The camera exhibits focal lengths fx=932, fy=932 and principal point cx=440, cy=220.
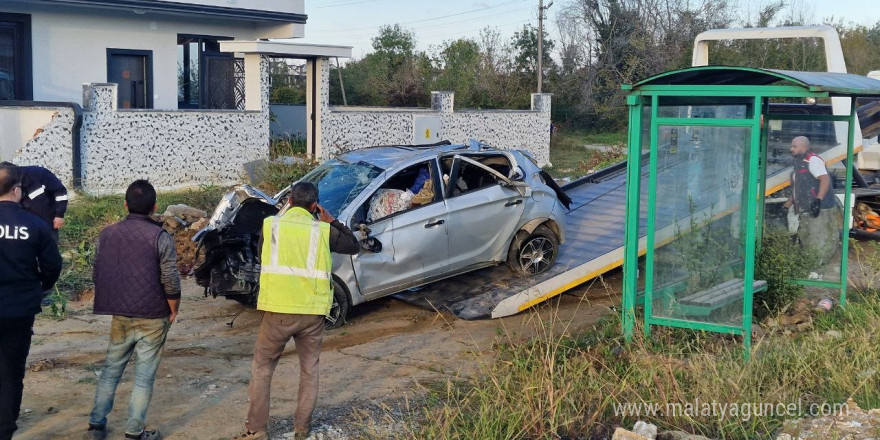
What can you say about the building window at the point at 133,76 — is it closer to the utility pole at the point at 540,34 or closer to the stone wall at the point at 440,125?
the stone wall at the point at 440,125

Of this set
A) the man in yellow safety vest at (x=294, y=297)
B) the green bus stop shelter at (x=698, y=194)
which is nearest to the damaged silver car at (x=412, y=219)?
the green bus stop shelter at (x=698, y=194)

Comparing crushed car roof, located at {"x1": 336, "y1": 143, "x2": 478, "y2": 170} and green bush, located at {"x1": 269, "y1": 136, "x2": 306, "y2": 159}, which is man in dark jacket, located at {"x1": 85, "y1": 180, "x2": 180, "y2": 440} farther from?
green bush, located at {"x1": 269, "y1": 136, "x2": 306, "y2": 159}

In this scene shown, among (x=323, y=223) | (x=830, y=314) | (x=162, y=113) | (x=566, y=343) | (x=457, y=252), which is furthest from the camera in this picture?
(x=162, y=113)

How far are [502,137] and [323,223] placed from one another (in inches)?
697

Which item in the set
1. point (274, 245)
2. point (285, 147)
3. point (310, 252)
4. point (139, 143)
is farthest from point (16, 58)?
point (310, 252)

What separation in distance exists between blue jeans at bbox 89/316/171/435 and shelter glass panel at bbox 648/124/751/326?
166 inches

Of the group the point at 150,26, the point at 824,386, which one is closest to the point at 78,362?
the point at 824,386

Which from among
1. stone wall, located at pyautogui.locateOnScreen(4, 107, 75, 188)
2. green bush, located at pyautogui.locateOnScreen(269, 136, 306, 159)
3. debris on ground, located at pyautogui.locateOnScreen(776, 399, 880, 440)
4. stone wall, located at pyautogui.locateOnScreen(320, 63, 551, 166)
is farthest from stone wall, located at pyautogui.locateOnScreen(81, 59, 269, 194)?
debris on ground, located at pyautogui.locateOnScreen(776, 399, 880, 440)

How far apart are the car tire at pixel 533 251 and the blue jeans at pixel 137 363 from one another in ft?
17.5

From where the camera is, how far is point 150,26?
2002 cm

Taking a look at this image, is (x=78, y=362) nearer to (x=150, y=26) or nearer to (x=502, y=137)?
(x=150, y=26)

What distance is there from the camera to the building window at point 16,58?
59.1ft

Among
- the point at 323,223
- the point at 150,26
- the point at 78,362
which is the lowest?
the point at 78,362

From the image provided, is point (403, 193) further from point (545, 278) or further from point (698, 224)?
point (698, 224)
